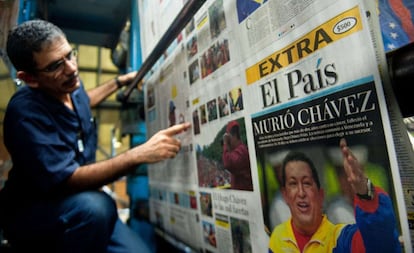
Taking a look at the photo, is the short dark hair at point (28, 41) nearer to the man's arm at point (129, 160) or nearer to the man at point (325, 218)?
the man's arm at point (129, 160)

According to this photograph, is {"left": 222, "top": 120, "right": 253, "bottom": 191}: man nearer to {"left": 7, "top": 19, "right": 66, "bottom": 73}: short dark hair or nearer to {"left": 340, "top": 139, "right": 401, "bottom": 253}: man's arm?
{"left": 340, "top": 139, "right": 401, "bottom": 253}: man's arm

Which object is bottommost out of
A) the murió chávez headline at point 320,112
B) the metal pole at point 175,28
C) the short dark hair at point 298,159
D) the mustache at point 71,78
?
the short dark hair at point 298,159

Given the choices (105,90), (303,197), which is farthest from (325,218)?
(105,90)

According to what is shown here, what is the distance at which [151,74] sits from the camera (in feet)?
3.18

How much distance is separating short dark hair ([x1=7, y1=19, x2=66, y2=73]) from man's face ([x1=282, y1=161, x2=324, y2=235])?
0.75 m

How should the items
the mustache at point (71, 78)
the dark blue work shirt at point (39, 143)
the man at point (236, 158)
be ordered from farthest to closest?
1. the mustache at point (71, 78)
2. the dark blue work shirt at point (39, 143)
3. the man at point (236, 158)

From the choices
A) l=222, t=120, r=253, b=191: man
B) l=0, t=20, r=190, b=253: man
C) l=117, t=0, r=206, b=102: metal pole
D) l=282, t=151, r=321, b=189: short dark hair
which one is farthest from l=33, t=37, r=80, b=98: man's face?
l=282, t=151, r=321, b=189: short dark hair

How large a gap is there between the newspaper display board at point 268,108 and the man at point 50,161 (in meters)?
0.14

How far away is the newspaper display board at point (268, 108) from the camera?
28 centimetres

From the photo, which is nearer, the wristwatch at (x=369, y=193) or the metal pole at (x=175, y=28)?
the wristwatch at (x=369, y=193)

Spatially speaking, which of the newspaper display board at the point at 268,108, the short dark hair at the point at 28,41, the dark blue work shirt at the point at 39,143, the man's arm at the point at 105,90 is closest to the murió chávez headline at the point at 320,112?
the newspaper display board at the point at 268,108

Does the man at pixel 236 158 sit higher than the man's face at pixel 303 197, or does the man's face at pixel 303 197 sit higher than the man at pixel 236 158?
the man at pixel 236 158

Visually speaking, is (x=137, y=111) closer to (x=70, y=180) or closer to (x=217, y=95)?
(x=70, y=180)

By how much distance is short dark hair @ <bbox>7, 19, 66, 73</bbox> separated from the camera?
72cm
